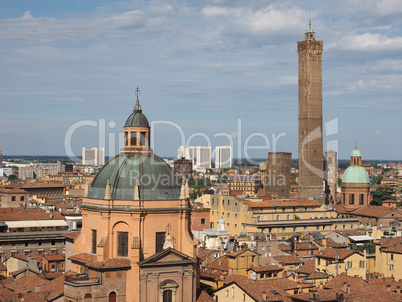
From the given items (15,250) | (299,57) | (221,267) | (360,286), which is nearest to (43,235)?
(15,250)

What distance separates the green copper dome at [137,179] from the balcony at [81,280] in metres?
3.73

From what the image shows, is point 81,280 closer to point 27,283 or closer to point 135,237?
point 135,237

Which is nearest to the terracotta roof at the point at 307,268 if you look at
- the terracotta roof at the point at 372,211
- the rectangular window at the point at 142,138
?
the rectangular window at the point at 142,138

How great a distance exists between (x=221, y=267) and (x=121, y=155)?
1310 cm

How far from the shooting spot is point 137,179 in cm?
3362

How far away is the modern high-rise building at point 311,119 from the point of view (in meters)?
94.9

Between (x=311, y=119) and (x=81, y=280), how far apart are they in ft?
218

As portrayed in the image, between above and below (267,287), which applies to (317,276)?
below

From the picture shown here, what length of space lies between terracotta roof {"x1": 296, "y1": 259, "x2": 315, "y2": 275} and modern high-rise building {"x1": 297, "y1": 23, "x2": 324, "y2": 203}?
46.7 metres

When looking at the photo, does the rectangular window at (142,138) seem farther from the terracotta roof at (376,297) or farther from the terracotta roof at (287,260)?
the terracotta roof at (287,260)

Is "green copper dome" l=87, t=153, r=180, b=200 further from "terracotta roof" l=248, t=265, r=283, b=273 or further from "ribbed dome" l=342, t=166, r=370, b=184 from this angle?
"ribbed dome" l=342, t=166, r=370, b=184

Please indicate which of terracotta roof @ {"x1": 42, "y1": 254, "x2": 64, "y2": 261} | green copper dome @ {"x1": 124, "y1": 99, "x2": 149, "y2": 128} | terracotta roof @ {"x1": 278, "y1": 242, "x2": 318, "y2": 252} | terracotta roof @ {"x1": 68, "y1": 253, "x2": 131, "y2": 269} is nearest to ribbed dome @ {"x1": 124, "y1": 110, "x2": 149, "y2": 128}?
green copper dome @ {"x1": 124, "y1": 99, "x2": 149, "y2": 128}

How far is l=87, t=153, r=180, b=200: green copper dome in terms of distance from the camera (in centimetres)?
3338

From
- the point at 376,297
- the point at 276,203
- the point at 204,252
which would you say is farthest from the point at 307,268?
the point at 276,203
